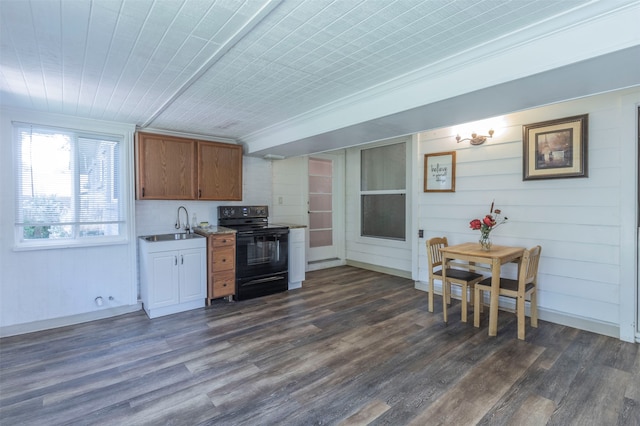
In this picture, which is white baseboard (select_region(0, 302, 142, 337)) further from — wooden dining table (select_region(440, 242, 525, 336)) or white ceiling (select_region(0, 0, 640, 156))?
wooden dining table (select_region(440, 242, 525, 336))

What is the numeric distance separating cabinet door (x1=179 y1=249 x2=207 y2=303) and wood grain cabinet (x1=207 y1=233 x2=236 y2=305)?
0.08 m

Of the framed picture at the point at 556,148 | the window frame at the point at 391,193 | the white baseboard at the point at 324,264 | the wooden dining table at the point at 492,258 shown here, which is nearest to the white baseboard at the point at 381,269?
the white baseboard at the point at 324,264

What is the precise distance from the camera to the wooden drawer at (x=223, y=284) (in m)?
4.05

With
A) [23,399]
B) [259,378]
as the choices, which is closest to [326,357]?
[259,378]

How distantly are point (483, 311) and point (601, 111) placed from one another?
2.38m

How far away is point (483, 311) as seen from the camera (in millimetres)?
3748

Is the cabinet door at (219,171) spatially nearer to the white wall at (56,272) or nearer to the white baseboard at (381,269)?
the white wall at (56,272)

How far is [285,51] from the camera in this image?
80.5 inches

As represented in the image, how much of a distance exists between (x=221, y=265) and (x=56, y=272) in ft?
5.68

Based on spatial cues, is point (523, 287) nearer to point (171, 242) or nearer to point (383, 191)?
point (383, 191)

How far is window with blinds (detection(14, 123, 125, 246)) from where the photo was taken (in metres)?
3.33

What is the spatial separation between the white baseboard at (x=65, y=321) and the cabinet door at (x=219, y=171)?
1.64m

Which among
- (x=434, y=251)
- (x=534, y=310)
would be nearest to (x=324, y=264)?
(x=434, y=251)

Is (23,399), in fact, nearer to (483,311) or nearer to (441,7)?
(441,7)
